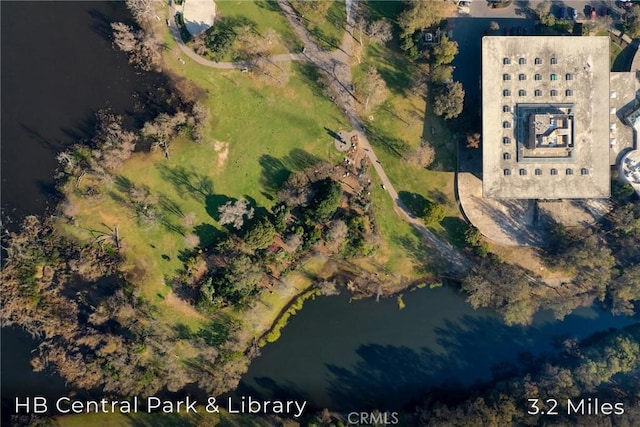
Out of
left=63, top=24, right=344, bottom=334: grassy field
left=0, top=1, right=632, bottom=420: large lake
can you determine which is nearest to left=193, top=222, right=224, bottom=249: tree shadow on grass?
left=63, top=24, right=344, bottom=334: grassy field

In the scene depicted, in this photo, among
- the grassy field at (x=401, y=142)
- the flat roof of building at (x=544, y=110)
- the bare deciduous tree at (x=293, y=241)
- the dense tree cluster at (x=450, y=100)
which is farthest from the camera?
the grassy field at (x=401, y=142)

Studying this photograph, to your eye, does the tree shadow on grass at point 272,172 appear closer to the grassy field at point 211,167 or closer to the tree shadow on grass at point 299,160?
the grassy field at point 211,167

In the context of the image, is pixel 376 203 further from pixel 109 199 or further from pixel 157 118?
pixel 109 199

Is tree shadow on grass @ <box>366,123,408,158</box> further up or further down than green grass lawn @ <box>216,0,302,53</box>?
further down

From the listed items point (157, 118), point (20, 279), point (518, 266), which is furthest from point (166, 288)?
point (518, 266)

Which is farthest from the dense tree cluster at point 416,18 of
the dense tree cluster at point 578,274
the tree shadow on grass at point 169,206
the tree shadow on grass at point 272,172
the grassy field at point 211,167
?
the tree shadow on grass at point 169,206
